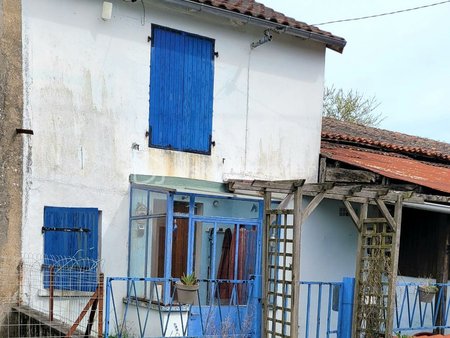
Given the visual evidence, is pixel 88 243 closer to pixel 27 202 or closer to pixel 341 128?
pixel 27 202

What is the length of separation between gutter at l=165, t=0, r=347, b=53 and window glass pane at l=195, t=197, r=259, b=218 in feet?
10.3

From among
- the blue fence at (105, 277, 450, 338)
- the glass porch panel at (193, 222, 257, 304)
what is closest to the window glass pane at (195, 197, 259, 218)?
the glass porch panel at (193, 222, 257, 304)

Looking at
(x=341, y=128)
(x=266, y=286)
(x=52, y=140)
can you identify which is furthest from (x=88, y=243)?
(x=341, y=128)

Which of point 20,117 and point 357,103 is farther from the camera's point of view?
point 357,103

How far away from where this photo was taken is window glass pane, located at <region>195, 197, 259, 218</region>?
1061 cm

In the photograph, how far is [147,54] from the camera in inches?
397

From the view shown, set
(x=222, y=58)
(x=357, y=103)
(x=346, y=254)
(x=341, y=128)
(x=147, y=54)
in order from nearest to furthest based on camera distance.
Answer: (x=147, y=54), (x=222, y=58), (x=346, y=254), (x=341, y=128), (x=357, y=103)

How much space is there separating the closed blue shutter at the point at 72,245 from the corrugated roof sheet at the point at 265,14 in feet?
13.2

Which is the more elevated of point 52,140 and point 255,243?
point 52,140

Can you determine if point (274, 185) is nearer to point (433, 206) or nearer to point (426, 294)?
point (433, 206)

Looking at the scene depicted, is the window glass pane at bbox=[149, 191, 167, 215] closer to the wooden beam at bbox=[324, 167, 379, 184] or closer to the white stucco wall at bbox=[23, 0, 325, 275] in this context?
the white stucco wall at bbox=[23, 0, 325, 275]

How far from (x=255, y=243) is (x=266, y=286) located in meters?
2.18

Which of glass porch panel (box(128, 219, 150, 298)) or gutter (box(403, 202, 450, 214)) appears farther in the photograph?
gutter (box(403, 202, 450, 214))

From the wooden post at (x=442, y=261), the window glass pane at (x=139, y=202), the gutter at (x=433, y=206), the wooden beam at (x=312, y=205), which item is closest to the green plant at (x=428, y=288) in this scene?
the wooden post at (x=442, y=261)
